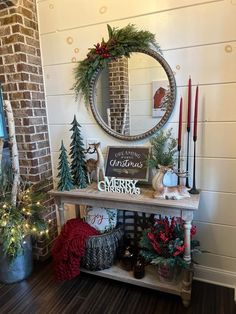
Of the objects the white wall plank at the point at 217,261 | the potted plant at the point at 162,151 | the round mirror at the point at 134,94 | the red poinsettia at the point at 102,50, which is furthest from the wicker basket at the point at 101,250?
the red poinsettia at the point at 102,50

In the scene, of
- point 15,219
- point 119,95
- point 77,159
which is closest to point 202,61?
point 119,95

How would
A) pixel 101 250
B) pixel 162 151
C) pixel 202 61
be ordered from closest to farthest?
pixel 202 61 < pixel 162 151 < pixel 101 250

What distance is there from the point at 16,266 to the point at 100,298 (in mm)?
718

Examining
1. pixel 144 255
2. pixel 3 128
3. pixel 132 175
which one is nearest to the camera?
pixel 144 255

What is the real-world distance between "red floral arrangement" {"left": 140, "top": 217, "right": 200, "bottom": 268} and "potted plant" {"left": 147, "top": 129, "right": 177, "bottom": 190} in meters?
0.32

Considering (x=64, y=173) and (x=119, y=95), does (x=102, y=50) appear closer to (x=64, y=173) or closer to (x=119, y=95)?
(x=119, y=95)

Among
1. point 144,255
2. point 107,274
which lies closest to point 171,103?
point 144,255

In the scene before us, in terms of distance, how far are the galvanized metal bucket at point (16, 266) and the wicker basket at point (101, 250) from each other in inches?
19.2

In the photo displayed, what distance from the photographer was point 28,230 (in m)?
1.86

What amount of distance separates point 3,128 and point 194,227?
168cm

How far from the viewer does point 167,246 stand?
1.66 metres

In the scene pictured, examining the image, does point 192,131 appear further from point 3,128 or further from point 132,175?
point 3,128

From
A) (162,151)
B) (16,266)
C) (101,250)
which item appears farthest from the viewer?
(16,266)

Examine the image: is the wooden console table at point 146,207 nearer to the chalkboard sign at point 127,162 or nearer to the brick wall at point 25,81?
the chalkboard sign at point 127,162
